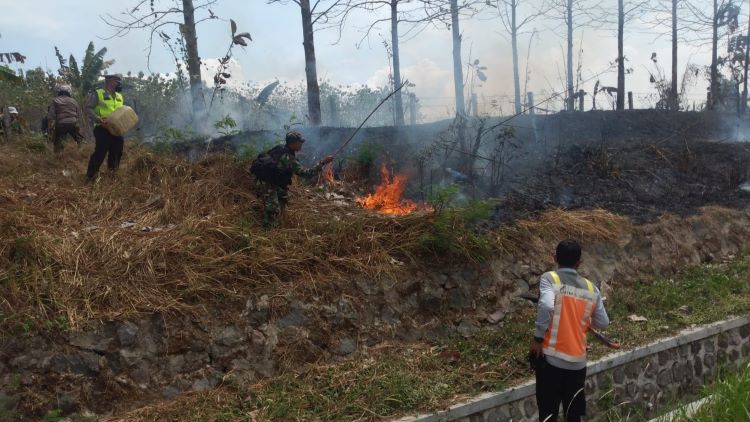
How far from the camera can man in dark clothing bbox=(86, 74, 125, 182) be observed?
796cm

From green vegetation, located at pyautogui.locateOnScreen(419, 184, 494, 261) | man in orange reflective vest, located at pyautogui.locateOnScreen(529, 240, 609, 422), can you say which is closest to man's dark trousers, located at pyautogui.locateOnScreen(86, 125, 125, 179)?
green vegetation, located at pyautogui.locateOnScreen(419, 184, 494, 261)

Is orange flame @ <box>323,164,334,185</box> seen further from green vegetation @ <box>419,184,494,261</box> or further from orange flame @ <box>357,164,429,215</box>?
green vegetation @ <box>419,184,494,261</box>

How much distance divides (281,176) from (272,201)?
34cm

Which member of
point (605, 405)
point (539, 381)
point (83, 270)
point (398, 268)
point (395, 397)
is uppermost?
point (83, 270)

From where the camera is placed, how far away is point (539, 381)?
440 cm

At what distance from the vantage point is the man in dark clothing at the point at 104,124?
7.96 m

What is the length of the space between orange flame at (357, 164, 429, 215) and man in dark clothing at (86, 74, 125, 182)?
3737mm

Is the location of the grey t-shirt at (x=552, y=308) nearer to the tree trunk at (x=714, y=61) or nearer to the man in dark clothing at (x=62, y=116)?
the man in dark clothing at (x=62, y=116)

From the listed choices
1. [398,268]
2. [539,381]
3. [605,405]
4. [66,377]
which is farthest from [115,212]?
[605,405]

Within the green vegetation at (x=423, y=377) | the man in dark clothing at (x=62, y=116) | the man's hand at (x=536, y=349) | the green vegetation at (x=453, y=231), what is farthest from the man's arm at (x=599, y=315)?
the man in dark clothing at (x=62, y=116)

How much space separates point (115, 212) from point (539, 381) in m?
5.44

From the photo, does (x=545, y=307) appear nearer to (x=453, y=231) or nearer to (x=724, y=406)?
(x=724, y=406)

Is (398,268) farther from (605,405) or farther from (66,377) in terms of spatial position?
(66,377)

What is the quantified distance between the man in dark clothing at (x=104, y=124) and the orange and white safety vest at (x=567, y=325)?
21.9 ft
